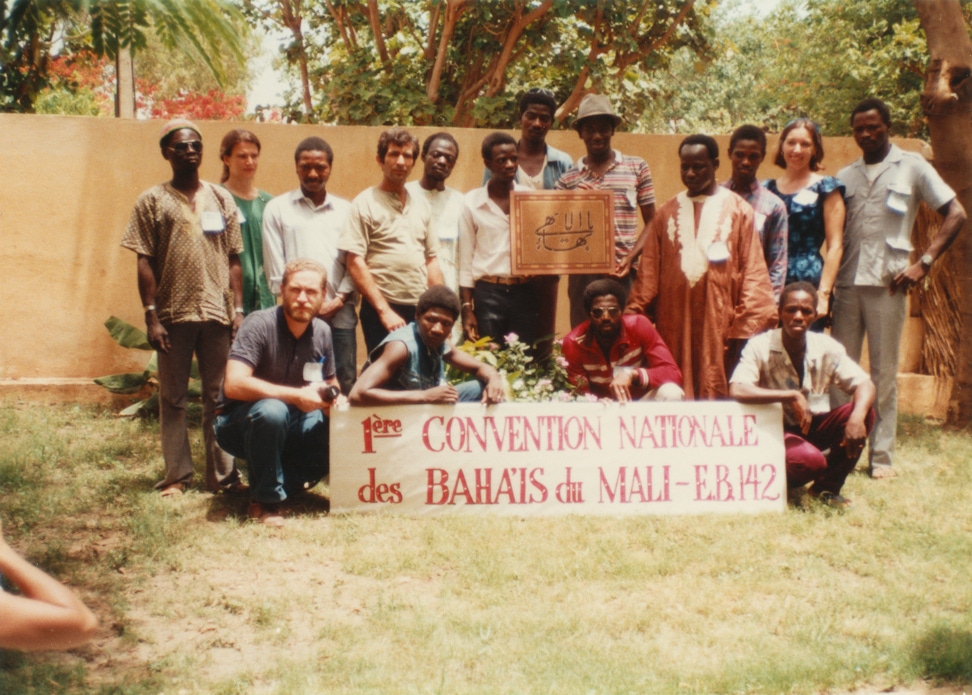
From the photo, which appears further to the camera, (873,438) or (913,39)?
(913,39)

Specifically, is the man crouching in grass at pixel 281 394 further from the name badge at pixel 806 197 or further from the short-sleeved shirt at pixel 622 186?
the name badge at pixel 806 197

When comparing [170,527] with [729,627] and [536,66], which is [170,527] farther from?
[536,66]

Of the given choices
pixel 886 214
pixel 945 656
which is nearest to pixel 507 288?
pixel 886 214

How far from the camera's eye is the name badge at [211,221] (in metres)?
5.50

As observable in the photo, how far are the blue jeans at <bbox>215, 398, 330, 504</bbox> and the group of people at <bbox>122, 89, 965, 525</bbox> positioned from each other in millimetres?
11

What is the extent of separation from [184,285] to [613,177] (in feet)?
8.36

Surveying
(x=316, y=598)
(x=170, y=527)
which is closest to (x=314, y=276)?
(x=170, y=527)

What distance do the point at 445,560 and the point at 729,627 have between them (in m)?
1.31

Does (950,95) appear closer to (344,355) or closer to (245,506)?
(344,355)

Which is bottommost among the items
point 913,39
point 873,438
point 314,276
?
point 873,438

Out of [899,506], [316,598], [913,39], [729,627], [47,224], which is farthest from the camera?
[913,39]

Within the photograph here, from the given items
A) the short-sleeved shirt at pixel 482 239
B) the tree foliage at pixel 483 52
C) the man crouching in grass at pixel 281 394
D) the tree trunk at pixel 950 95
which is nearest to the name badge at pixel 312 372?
the man crouching in grass at pixel 281 394

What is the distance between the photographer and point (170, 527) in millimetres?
4965

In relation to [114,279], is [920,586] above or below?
below
